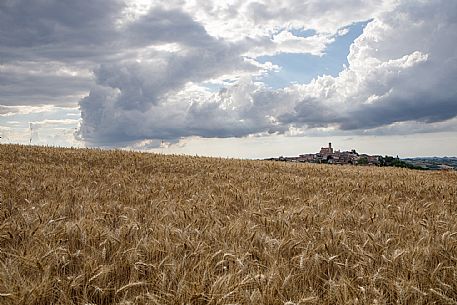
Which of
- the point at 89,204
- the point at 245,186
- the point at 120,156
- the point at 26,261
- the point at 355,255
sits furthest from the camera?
the point at 120,156

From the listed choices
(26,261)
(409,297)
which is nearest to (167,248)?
(26,261)

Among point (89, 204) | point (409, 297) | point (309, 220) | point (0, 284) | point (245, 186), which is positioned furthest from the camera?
point (245, 186)

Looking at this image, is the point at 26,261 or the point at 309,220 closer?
the point at 26,261

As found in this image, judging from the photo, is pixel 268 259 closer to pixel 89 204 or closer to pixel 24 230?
pixel 24 230

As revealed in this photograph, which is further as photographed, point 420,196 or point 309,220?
point 420,196

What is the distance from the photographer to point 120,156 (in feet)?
67.3

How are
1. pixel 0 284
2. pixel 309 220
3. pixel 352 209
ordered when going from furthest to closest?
pixel 352 209, pixel 309 220, pixel 0 284

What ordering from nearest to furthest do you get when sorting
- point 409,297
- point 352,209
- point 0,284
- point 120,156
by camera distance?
point 0,284
point 409,297
point 352,209
point 120,156

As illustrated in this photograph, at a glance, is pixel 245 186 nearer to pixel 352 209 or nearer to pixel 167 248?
pixel 352 209

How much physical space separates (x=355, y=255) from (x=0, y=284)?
322 centimetres

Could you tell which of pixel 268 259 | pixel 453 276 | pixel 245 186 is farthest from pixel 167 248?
pixel 245 186

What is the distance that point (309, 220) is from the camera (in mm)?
5766

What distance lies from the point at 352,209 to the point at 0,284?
5.86 meters

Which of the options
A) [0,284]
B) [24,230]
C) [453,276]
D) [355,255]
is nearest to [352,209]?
[355,255]
